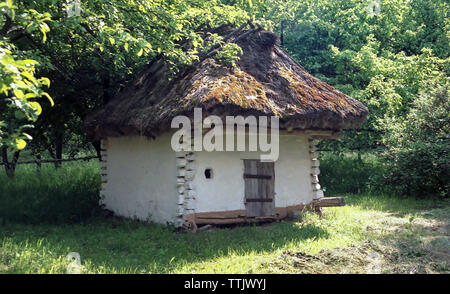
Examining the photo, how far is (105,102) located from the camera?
10.0 metres

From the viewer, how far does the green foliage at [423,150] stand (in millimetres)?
10264

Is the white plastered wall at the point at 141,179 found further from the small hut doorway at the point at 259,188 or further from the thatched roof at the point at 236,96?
the small hut doorway at the point at 259,188

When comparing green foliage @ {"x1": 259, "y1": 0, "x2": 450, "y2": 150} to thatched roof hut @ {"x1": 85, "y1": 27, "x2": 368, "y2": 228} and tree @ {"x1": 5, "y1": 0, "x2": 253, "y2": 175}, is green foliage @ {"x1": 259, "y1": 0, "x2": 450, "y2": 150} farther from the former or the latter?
tree @ {"x1": 5, "y1": 0, "x2": 253, "y2": 175}

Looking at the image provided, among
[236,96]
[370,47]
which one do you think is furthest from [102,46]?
[370,47]

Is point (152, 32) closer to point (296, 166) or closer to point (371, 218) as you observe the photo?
point (296, 166)

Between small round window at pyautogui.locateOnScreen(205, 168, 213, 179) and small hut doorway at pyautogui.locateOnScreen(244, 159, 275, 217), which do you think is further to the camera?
small hut doorway at pyautogui.locateOnScreen(244, 159, 275, 217)

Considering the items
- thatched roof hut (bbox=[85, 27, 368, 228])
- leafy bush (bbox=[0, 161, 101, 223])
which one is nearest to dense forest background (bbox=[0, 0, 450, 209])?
thatched roof hut (bbox=[85, 27, 368, 228])

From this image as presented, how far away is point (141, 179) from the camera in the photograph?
331 inches

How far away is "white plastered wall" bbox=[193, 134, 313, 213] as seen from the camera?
7.36 meters

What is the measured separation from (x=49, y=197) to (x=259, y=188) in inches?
188

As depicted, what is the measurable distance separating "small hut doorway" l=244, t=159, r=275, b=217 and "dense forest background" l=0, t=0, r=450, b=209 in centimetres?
228

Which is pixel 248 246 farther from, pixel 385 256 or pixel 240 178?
pixel 240 178
